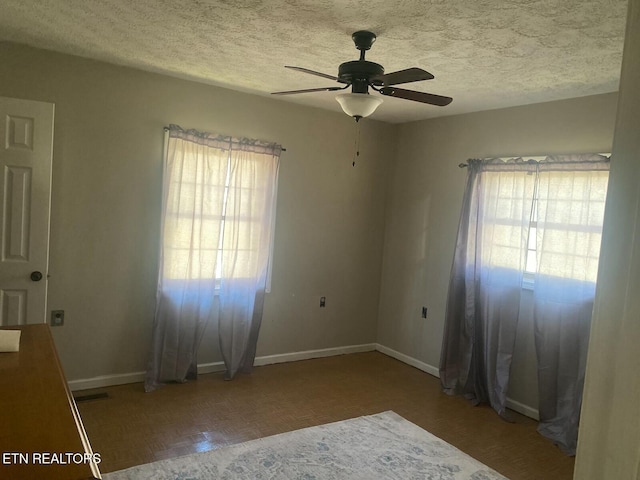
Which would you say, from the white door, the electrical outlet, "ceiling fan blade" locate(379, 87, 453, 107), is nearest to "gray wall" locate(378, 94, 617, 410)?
"ceiling fan blade" locate(379, 87, 453, 107)

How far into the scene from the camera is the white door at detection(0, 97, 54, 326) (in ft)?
9.82

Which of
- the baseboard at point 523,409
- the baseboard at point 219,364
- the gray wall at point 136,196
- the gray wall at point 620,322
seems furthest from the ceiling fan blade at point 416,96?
the baseboard at point 219,364

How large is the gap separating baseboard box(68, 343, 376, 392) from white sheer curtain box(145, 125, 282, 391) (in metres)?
0.20

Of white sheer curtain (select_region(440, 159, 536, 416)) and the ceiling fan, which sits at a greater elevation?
the ceiling fan

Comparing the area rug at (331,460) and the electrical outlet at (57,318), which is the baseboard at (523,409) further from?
the electrical outlet at (57,318)

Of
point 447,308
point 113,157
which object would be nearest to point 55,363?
point 113,157

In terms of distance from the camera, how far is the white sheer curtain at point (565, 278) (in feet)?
10.5

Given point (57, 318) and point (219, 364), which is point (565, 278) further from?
point (57, 318)

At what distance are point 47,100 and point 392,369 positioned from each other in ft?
12.3

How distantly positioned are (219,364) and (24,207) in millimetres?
2064

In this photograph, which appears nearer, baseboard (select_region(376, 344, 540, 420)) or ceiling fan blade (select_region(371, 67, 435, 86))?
ceiling fan blade (select_region(371, 67, 435, 86))

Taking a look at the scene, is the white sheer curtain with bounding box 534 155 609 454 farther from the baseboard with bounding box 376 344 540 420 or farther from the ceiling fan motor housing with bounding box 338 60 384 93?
the ceiling fan motor housing with bounding box 338 60 384 93

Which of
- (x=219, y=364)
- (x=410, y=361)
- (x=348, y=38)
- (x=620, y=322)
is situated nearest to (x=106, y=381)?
(x=219, y=364)

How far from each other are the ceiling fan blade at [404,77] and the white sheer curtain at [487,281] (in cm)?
185
